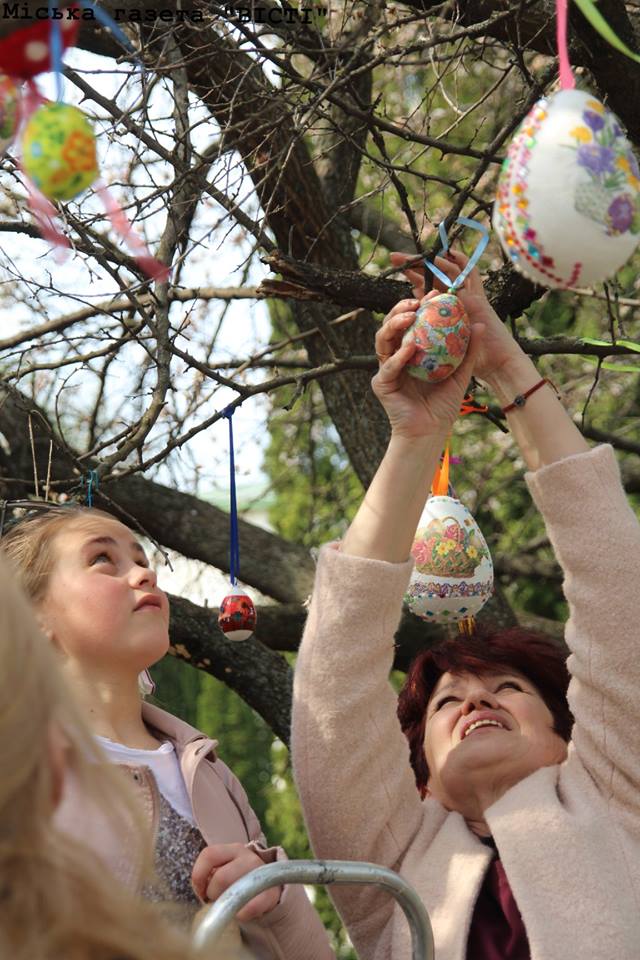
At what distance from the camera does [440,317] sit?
6.89ft

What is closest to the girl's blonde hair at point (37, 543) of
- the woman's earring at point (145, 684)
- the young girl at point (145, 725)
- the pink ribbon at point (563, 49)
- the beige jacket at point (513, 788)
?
the young girl at point (145, 725)

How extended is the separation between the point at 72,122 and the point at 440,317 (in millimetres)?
621

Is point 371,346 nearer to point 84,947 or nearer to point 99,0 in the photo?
point 99,0

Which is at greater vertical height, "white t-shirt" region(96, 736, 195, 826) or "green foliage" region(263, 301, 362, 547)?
"green foliage" region(263, 301, 362, 547)

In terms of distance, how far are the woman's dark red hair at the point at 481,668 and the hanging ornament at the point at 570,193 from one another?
86 centimetres

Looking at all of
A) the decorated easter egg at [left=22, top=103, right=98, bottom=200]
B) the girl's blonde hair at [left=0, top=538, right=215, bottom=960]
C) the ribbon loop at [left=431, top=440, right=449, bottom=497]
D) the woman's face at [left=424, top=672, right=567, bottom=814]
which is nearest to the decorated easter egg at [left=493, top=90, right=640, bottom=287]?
the decorated easter egg at [left=22, top=103, right=98, bottom=200]

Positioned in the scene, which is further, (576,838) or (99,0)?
(99,0)

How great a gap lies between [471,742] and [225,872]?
57cm

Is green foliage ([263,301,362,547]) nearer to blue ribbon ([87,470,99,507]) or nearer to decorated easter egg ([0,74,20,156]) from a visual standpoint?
blue ribbon ([87,470,99,507])

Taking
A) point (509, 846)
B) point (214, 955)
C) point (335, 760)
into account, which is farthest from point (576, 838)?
point (214, 955)

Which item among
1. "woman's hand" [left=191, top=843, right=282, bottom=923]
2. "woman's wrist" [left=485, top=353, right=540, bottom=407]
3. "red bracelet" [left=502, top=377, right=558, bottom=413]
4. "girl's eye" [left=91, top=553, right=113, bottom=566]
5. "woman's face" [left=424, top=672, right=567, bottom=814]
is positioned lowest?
"woman's hand" [left=191, top=843, right=282, bottom=923]

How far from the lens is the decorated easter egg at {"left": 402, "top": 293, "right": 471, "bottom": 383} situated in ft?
6.89

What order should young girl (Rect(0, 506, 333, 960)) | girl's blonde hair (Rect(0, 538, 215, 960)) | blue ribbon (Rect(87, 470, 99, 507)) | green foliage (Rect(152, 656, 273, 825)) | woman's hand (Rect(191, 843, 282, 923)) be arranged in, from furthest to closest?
1. green foliage (Rect(152, 656, 273, 825))
2. blue ribbon (Rect(87, 470, 99, 507))
3. young girl (Rect(0, 506, 333, 960))
4. woman's hand (Rect(191, 843, 282, 923))
5. girl's blonde hair (Rect(0, 538, 215, 960))

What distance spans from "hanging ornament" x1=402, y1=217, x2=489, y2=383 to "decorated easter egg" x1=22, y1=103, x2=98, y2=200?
547mm
